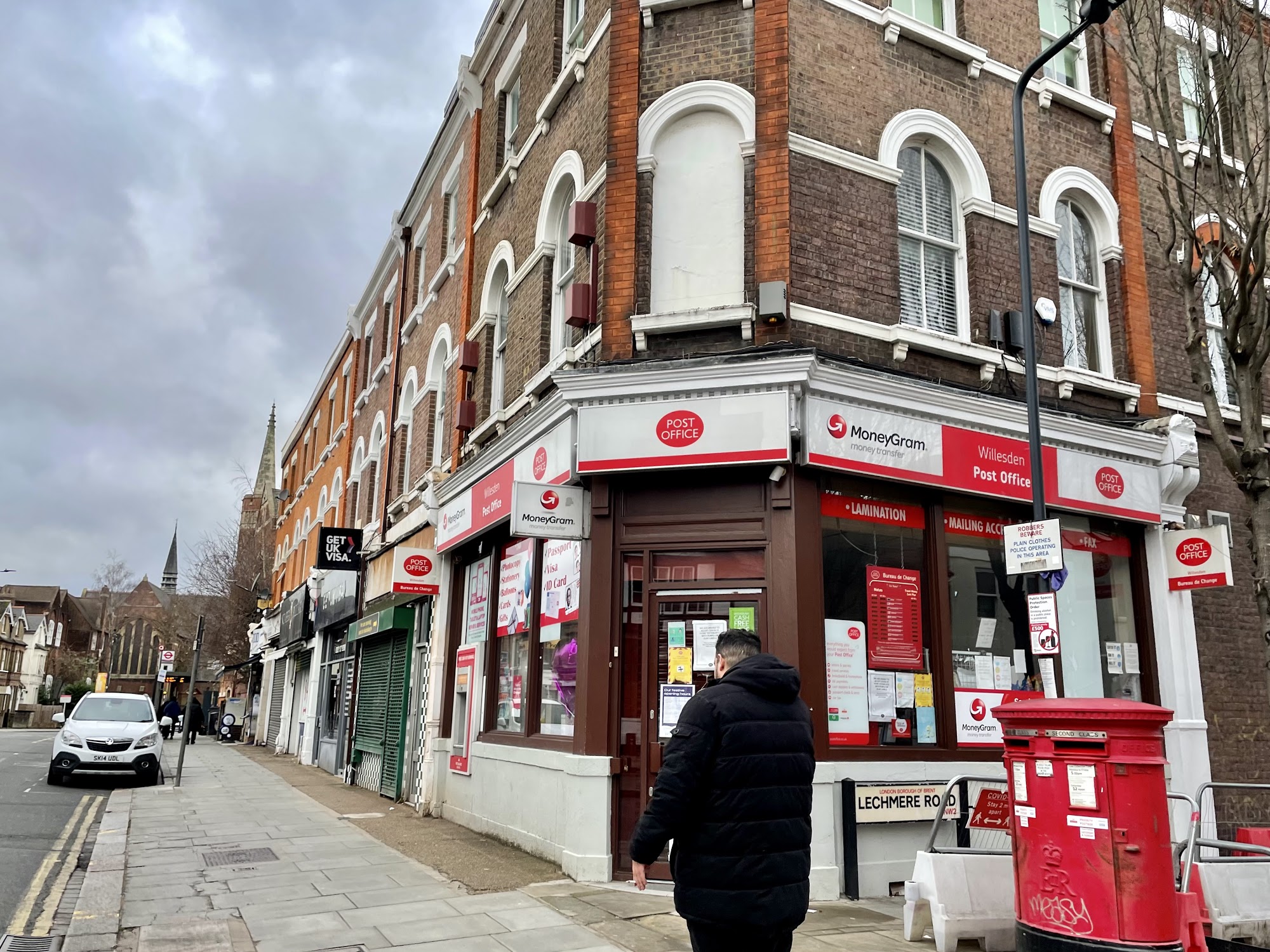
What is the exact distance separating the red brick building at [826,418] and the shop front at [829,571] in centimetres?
3

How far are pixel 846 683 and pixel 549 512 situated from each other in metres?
3.09

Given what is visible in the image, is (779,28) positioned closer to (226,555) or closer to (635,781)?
(635,781)

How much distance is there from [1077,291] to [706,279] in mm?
4920

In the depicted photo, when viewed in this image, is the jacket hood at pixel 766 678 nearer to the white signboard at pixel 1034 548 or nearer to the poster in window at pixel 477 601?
the white signboard at pixel 1034 548

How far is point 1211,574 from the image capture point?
10391mm

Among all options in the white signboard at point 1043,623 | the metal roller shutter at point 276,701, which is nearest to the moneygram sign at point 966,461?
the white signboard at point 1043,623

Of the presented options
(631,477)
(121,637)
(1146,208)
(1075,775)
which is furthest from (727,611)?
(121,637)

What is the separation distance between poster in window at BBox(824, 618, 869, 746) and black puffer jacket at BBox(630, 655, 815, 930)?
4709mm

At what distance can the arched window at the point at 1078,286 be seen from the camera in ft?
37.0

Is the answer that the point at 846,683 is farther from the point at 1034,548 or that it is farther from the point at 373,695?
the point at 373,695

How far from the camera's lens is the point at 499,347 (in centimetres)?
1377

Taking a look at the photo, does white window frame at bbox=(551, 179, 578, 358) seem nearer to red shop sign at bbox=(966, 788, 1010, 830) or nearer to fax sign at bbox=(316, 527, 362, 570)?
red shop sign at bbox=(966, 788, 1010, 830)

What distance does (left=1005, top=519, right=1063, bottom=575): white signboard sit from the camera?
25.3 ft

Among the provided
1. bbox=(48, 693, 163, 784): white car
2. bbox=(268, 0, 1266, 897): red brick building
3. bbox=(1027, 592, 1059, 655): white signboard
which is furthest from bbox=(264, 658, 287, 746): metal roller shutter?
bbox=(1027, 592, 1059, 655): white signboard
